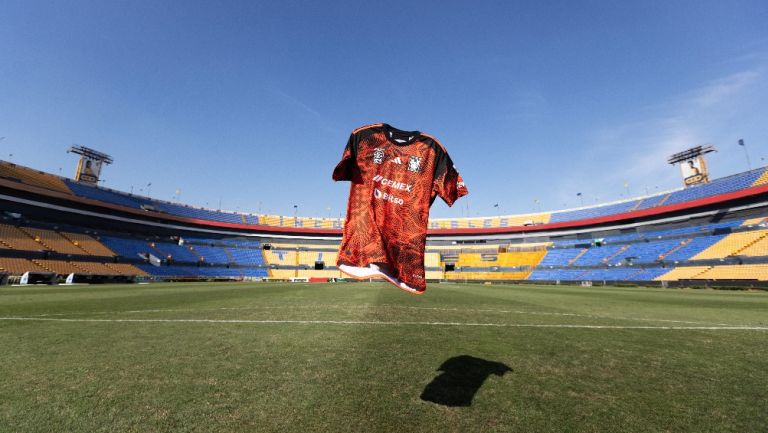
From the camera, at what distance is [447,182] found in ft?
18.5

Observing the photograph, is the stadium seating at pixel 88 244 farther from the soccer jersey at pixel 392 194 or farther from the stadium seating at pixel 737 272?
the stadium seating at pixel 737 272

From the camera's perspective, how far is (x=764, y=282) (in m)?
31.3

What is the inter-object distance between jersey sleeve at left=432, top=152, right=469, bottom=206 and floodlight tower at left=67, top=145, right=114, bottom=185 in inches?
2824

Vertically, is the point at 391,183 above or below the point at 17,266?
above

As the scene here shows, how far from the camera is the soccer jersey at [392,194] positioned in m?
5.10

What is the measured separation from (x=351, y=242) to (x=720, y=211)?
60678mm

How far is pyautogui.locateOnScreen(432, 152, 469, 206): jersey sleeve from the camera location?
5.57m

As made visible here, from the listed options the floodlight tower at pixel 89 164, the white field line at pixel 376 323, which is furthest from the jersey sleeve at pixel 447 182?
the floodlight tower at pixel 89 164

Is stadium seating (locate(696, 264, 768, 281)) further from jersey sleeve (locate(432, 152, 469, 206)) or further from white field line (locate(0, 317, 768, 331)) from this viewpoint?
jersey sleeve (locate(432, 152, 469, 206))

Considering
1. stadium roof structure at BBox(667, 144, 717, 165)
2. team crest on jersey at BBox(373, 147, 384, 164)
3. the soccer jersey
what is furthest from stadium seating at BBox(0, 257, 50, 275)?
stadium roof structure at BBox(667, 144, 717, 165)

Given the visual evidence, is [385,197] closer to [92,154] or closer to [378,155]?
[378,155]

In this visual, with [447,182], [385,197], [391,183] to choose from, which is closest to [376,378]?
[385,197]

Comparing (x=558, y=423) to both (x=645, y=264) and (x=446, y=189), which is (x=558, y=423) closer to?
(x=446, y=189)

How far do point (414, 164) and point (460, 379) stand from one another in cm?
346
